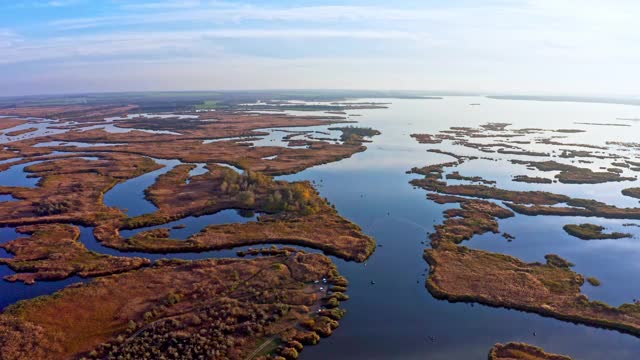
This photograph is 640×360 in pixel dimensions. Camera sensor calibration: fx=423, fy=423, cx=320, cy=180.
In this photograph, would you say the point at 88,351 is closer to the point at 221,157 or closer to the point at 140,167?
the point at 140,167

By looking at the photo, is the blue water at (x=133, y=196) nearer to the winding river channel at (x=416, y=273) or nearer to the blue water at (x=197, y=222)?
the winding river channel at (x=416, y=273)

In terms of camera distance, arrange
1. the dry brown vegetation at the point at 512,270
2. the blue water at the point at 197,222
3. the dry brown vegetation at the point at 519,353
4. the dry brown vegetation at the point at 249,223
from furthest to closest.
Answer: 1. the blue water at the point at 197,222
2. the dry brown vegetation at the point at 249,223
3. the dry brown vegetation at the point at 512,270
4. the dry brown vegetation at the point at 519,353

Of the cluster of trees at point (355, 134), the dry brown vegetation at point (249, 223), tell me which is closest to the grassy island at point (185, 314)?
the dry brown vegetation at point (249, 223)

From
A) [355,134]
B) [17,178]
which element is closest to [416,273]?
[17,178]

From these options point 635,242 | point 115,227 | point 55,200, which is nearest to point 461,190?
point 635,242

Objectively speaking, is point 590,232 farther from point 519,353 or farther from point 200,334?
point 200,334

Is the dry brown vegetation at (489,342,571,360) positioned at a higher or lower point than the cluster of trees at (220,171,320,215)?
lower

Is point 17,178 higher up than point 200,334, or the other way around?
point 17,178

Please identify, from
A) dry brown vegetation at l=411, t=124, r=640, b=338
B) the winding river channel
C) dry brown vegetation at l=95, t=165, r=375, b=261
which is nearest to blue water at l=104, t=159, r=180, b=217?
the winding river channel

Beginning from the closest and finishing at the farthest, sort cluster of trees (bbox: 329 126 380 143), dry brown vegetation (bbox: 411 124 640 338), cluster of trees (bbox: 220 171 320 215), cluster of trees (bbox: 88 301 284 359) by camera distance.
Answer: cluster of trees (bbox: 88 301 284 359) → dry brown vegetation (bbox: 411 124 640 338) → cluster of trees (bbox: 220 171 320 215) → cluster of trees (bbox: 329 126 380 143)

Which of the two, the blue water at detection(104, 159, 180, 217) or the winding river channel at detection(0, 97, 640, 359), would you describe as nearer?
the winding river channel at detection(0, 97, 640, 359)

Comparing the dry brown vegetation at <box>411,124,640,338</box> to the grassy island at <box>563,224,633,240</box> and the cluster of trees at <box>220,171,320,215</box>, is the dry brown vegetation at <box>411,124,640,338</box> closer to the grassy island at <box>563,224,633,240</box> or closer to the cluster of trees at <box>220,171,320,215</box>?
the grassy island at <box>563,224,633,240</box>
